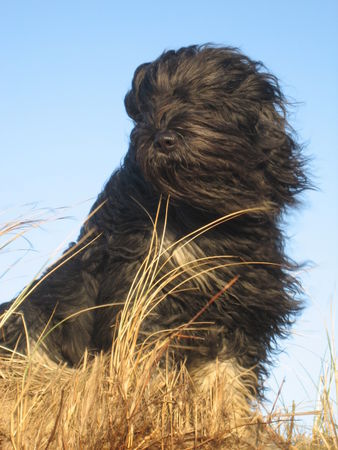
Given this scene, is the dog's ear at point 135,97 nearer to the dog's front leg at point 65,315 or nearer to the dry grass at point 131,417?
the dog's front leg at point 65,315

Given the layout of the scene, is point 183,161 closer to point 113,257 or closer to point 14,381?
point 113,257

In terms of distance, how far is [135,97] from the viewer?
4.82 metres

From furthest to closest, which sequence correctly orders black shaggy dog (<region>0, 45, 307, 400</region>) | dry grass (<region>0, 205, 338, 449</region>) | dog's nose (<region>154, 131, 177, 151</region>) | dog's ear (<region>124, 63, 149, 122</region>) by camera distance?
dog's ear (<region>124, 63, 149, 122</region>), black shaggy dog (<region>0, 45, 307, 400</region>), dog's nose (<region>154, 131, 177, 151</region>), dry grass (<region>0, 205, 338, 449</region>)

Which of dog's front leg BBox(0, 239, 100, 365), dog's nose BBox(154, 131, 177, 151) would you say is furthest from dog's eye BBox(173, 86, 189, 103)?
dog's front leg BBox(0, 239, 100, 365)

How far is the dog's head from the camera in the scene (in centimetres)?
416

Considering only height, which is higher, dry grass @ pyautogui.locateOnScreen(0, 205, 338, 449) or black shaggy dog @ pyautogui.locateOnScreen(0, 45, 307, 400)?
black shaggy dog @ pyautogui.locateOnScreen(0, 45, 307, 400)

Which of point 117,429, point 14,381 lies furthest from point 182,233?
point 117,429

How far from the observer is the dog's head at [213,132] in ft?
13.7

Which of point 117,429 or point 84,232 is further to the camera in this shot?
point 84,232

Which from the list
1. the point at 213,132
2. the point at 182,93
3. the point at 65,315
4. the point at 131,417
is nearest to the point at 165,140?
the point at 213,132

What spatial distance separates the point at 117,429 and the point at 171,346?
4.89ft

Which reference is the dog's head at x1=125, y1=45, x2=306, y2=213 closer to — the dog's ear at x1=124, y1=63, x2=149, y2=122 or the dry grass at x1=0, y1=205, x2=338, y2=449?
the dog's ear at x1=124, y1=63, x2=149, y2=122

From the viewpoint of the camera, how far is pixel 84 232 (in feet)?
15.8

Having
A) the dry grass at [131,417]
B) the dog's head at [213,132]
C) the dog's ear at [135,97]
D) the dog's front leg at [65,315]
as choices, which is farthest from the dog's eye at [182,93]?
the dry grass at [131,417]
